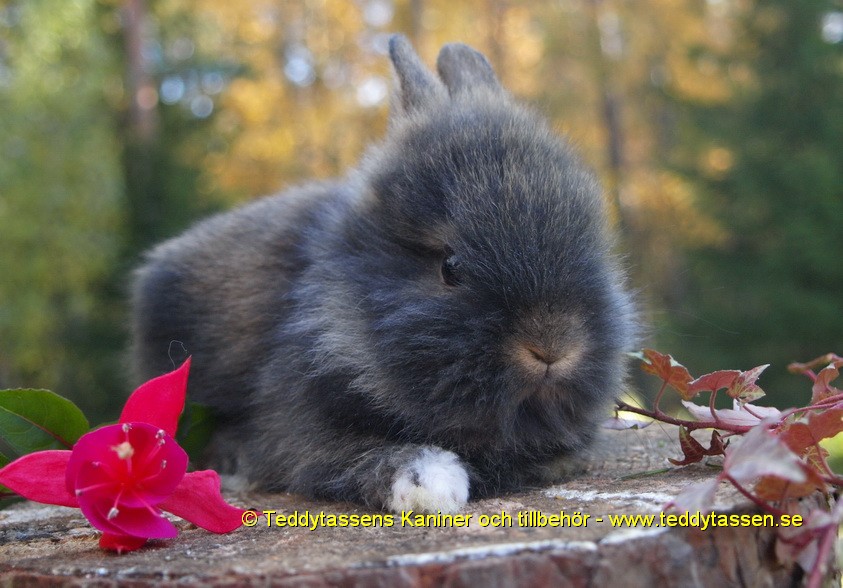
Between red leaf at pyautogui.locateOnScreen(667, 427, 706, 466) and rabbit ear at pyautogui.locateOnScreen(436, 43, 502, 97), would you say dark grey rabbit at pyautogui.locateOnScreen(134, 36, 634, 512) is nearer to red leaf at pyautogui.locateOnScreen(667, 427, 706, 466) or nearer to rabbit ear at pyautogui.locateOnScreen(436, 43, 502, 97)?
rabbit ear at pyautogui.locateOnScreen(436, 43, 502, 97)

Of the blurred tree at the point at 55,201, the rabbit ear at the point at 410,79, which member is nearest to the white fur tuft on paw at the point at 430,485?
the rabbit ear at the point at 410,79

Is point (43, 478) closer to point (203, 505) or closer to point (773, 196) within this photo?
point (203, 505)

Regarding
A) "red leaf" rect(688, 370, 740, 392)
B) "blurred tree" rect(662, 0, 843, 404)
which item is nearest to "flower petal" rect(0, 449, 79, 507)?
"red leaf" rect(688, 370, 740, 392)

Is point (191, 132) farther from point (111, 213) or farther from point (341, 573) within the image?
point (341, 573)

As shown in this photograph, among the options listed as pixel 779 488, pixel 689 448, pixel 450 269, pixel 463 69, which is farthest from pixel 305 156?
pixel 779 488

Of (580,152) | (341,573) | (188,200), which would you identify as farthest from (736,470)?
(188,200)

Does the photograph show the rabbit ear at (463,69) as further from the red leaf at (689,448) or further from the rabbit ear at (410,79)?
the red leaf at (689,448)
